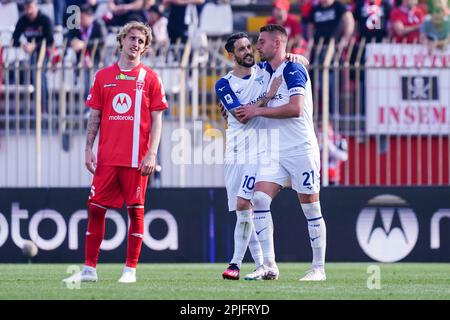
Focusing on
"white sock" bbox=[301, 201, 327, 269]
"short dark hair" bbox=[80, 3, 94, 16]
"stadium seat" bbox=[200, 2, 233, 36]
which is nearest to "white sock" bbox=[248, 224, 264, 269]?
"white sock" bbox=[301, 201, 327, 269]

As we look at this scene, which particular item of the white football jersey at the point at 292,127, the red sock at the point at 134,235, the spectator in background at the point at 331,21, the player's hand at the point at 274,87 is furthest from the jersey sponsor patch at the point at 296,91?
the spectator in background at the point at 331,21

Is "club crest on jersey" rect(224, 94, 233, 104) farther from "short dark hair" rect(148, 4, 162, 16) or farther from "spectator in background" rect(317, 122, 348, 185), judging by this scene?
"short dark hair" rect(148, 4, 162, 16)

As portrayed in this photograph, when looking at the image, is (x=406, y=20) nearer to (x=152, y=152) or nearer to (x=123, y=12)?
(x=123, y=12)

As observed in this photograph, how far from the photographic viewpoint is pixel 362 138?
659 inches

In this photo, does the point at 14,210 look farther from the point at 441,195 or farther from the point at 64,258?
the point at 441,195

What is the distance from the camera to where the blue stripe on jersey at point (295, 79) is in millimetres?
10594

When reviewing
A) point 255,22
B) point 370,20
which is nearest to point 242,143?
point 370,20

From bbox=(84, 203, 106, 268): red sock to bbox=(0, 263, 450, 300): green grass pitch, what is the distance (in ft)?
0.92

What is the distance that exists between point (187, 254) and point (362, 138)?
3088 millimetres

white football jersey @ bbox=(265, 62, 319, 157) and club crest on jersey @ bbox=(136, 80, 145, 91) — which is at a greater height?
club crest on jersey @ bbox=(136, 80, 145, 91)

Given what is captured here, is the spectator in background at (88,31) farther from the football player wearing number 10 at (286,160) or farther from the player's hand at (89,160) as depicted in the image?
the player's hand at (89,160)

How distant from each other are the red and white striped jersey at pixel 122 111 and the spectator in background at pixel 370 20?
880cm

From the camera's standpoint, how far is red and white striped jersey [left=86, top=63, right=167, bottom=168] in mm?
10312

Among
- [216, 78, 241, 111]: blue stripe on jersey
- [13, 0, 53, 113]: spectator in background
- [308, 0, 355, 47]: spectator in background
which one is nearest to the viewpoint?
[216, 78, 241, 111]: blue stripe on jersey
